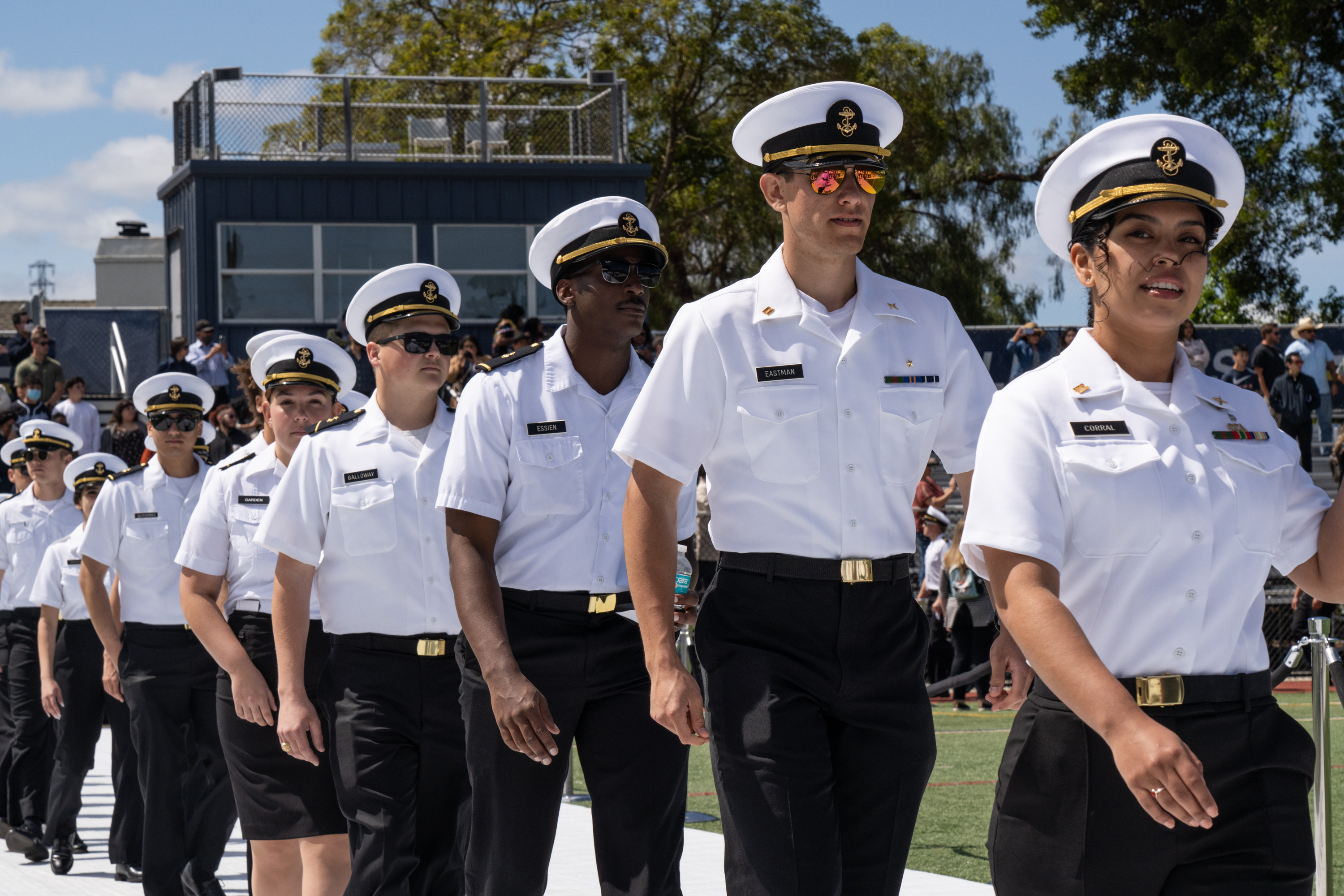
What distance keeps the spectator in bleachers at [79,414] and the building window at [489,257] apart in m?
8.65

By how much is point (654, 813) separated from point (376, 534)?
1.44m

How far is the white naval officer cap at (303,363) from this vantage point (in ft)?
21.7

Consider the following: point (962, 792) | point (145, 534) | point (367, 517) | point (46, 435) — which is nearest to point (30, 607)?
point (46, 435)

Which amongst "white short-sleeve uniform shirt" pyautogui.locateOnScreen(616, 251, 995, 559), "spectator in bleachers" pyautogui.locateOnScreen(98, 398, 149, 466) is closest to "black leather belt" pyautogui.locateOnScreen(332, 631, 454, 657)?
"white short-sleeve uniform shirt" pyautogui.locateOnScreen(616, 251, 995, 559)

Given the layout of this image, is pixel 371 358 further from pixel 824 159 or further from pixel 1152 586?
pixel 1152 586

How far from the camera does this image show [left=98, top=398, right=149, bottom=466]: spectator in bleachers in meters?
18.7

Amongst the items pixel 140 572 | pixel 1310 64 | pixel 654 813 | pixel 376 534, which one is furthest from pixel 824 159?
pixel 1310 64

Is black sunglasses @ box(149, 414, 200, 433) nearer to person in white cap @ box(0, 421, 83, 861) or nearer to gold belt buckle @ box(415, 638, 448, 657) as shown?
person in white cap @ box(0, 421, 83, 861)

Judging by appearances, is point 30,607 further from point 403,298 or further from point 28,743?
point 403,298

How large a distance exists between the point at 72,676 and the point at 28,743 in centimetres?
95

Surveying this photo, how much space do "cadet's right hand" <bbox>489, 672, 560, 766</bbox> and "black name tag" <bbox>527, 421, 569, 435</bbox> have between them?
76cm

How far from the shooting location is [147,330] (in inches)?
1099

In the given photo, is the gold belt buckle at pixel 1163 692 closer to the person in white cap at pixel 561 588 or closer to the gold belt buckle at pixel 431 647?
the person in white cap at pixel 561 588

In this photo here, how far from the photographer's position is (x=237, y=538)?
21.6 feet
